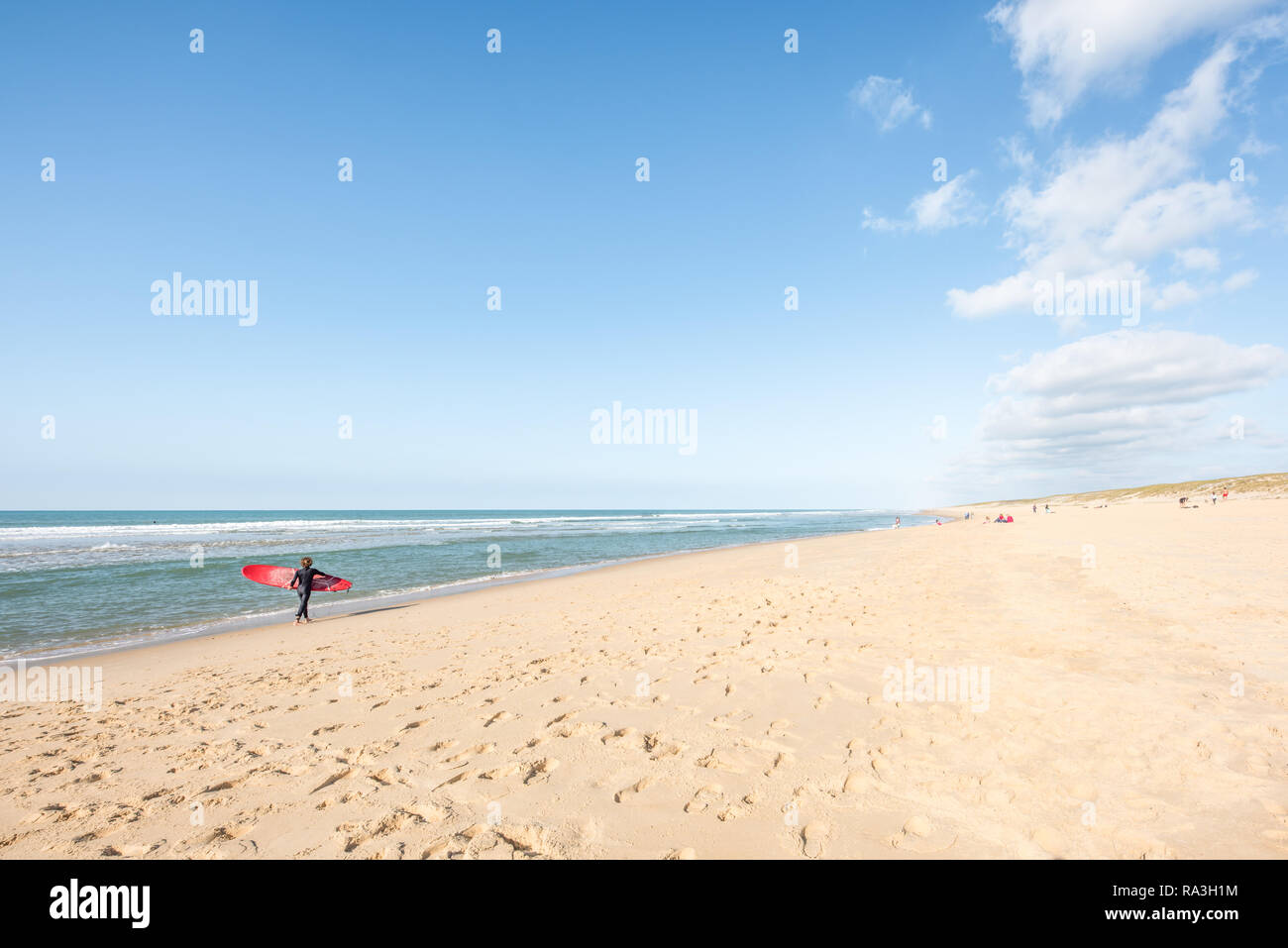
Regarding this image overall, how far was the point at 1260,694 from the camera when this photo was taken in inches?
237

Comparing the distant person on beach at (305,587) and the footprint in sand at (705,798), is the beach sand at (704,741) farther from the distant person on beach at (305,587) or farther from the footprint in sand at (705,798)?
the distant person on beach at (305,587)

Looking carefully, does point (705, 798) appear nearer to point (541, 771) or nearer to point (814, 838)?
point (814, 838)

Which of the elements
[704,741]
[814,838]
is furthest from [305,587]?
[814,838]

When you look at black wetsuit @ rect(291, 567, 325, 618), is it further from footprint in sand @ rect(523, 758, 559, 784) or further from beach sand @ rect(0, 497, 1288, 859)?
footprint in sand @ rect(523, 758, 559, 784)

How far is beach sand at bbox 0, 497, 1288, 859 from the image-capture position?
4.00 metres

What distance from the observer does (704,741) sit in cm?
554

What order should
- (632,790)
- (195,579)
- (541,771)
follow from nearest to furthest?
(632,790) → (541,771) → (195,579)

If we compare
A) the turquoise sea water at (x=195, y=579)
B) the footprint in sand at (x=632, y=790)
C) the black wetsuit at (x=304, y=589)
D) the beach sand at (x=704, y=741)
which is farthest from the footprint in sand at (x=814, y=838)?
the turquoise sea water at (x=195, y=579)

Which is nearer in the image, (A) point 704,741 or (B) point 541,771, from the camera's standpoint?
(B) point 541,771

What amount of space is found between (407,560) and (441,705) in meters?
24.0

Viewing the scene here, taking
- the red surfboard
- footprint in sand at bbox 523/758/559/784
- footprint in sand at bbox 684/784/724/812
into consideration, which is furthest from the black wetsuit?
footprint in sand at bbox 684/784/724/812

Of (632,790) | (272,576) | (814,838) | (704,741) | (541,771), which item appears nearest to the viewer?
(814,838)

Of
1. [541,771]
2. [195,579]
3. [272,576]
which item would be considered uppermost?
[541,771]
